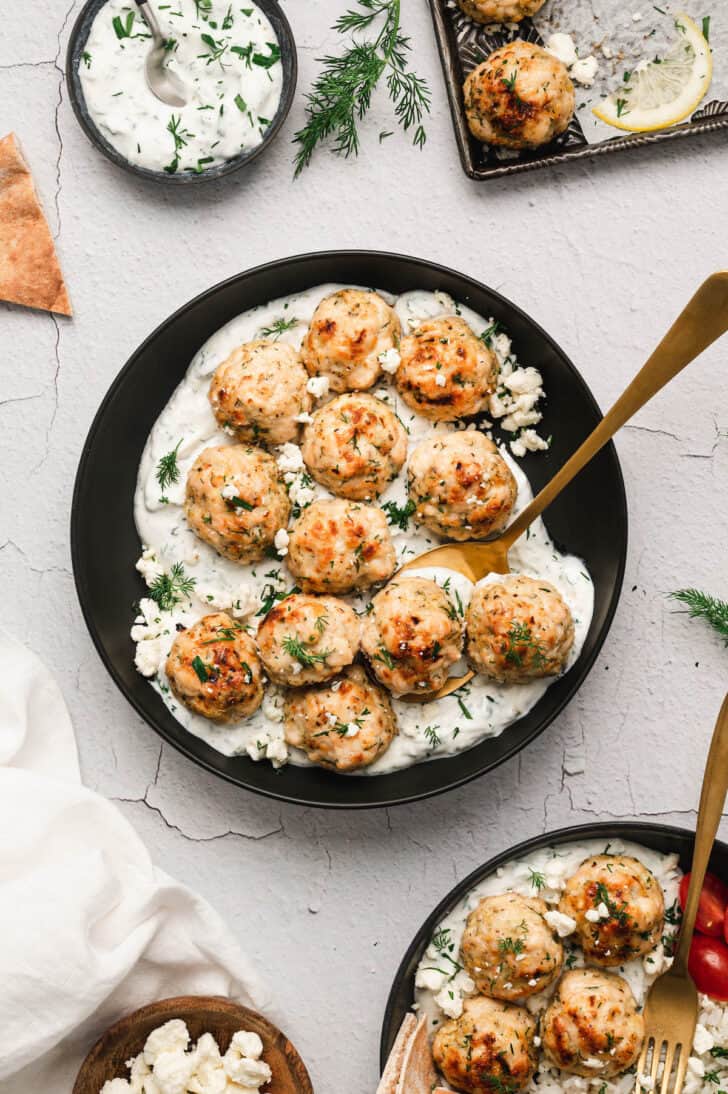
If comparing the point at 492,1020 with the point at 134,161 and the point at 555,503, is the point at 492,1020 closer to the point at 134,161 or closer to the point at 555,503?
the point at 555,503

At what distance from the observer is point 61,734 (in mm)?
3701

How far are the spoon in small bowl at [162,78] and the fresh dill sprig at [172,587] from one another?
1567 millimetres

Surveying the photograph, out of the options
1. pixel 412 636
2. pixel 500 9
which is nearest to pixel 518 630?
pixel 412 636

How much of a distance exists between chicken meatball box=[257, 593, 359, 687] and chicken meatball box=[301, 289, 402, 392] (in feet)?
2.41

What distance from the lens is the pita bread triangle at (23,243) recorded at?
3.71m

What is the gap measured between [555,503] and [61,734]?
1.86 meters

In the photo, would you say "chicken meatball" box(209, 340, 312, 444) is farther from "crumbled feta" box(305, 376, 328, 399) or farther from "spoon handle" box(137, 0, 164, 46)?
"spoon handle" box(137, 0, 164, 46)

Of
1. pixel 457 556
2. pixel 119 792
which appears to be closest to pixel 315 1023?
pixel 119 792

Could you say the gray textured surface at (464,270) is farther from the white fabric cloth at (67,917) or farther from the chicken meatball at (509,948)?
the chicken meatball at (509,948)

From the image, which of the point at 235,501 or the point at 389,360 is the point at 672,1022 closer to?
the point at 235,501

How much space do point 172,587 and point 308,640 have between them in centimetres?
54

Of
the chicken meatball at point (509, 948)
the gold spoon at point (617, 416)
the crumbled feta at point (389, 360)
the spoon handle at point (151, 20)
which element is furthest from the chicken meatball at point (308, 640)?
the spoon handle at point (151, 20)

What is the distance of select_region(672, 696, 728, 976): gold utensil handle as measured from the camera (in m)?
3.07

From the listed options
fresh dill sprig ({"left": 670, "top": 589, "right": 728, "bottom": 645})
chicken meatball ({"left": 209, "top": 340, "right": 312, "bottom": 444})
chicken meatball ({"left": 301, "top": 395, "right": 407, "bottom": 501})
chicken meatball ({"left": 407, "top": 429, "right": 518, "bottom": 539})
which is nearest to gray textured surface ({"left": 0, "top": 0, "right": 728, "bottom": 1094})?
fresh dill sprig ({"left": 670, "top": 589, "right": 728, "bottom": 645})
